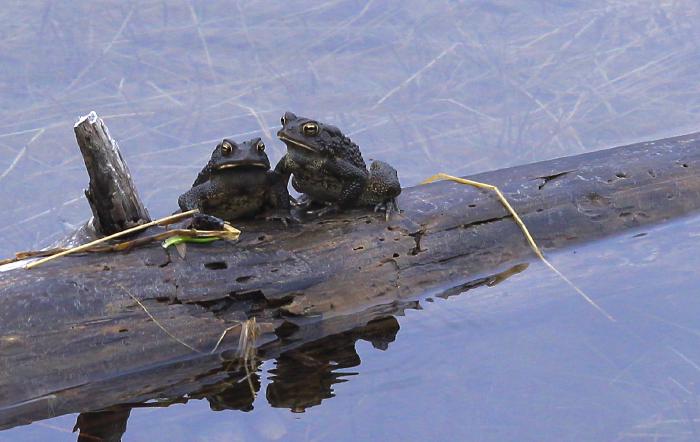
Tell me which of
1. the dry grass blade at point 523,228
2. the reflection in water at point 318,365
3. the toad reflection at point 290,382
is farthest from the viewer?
the dry grass blade at point 523,228

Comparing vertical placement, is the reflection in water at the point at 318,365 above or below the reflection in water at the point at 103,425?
below

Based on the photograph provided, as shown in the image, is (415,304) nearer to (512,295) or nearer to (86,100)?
(512,295)

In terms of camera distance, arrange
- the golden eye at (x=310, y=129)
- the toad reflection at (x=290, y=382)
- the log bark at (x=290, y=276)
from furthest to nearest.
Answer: the golden eye at (x=310, y=129) → the toad reflection at (x=290, y=382) → the log bark at (x=290, y=276)

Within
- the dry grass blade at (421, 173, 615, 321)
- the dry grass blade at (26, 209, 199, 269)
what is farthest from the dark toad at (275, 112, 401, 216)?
the dry grass blade at (26, 209, 199, 269)

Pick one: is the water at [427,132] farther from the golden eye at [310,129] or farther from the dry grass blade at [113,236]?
the golden eye at [310,129]

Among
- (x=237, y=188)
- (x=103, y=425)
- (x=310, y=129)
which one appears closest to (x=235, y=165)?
(x=237, y=188)

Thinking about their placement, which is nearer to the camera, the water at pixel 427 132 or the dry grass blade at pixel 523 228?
the water at pixel 427 132

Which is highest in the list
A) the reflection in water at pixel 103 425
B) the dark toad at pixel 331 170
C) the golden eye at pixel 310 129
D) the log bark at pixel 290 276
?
the golden eye at pixel 310 129

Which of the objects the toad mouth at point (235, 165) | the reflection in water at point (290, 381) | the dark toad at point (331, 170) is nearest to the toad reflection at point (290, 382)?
the reflection in water at point (290, 381)
